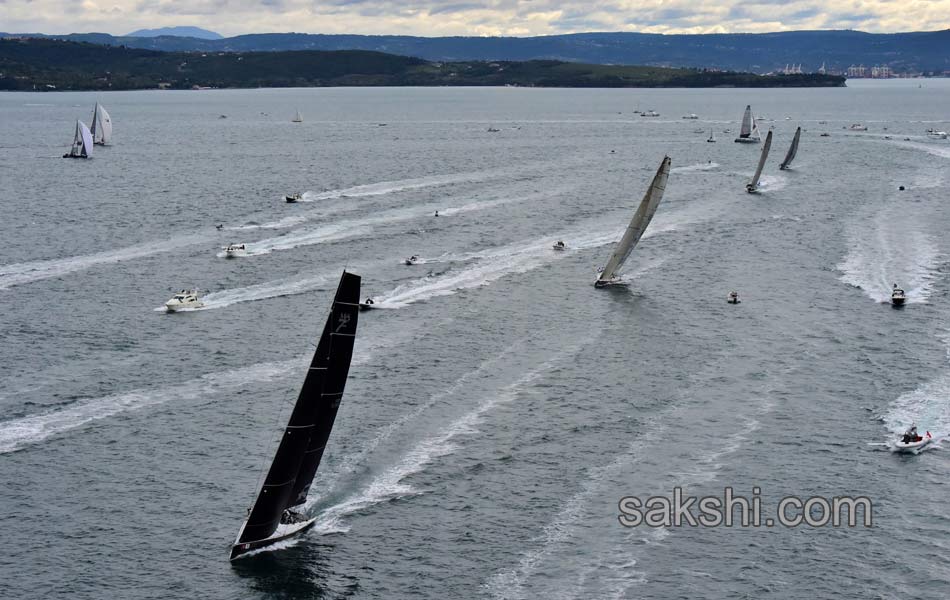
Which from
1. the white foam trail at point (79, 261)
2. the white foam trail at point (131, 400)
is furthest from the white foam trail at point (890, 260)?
the white foam trail at point (79, 261)

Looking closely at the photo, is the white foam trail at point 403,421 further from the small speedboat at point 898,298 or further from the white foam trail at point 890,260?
the white foam trail at point 890,260

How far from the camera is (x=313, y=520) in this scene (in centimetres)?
6106

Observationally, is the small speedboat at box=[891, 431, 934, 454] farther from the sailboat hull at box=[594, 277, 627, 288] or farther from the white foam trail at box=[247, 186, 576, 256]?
the white foam trail at box=[247, 186, 576, 256]

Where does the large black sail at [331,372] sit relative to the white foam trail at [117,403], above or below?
above

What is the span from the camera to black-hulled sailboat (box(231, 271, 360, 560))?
58062mm

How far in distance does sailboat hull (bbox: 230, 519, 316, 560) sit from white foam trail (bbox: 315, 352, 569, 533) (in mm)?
799

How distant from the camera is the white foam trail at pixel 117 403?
7262cm

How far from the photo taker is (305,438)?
2378 inches

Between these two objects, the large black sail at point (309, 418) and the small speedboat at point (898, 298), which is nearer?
the large black sail at point (309, 418)

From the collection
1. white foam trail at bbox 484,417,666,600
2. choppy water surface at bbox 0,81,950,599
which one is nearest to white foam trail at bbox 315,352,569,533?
choppy water surface at bbox 0,81,950,599

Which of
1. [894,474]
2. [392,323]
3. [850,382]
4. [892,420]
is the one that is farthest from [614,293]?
[894,474]

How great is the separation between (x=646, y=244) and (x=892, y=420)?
66.4 meters

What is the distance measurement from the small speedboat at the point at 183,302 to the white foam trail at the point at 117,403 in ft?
64.4

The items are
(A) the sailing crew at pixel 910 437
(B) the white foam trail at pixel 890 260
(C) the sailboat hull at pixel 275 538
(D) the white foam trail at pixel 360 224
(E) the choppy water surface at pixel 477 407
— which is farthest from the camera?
(D) the white foam trail at pixel 360 224
